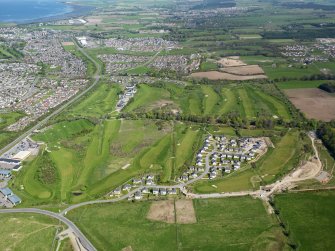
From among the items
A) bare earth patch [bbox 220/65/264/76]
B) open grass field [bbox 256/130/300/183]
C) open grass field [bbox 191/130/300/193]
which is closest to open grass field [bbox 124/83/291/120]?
open grass field [bbox 256/130/300/183]

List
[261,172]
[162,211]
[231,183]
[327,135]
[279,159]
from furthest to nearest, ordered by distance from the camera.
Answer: [327,135], [279,159], [261,172], [231,183], [162,211]

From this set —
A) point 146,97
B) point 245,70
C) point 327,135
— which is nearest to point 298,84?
point 245,70

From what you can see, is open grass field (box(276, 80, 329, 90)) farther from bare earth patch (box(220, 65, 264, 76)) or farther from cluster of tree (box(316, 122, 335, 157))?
cluster of tree (box(316, 122, 335, 157))

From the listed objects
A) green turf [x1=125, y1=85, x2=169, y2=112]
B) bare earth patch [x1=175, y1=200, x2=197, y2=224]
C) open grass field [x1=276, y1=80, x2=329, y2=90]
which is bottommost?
green turf [x1=125, y1=85, x2=169, y2=112]

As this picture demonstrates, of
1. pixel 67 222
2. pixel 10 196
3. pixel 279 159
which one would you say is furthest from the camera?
pixel 279 159

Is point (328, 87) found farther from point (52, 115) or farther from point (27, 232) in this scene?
point (27, 232)

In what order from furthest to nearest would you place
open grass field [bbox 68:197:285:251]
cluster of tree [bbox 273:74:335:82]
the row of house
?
cluster of tree [bbox 273:74:335:82], the row of house, open grass field [bbox 68:197:285:251]
